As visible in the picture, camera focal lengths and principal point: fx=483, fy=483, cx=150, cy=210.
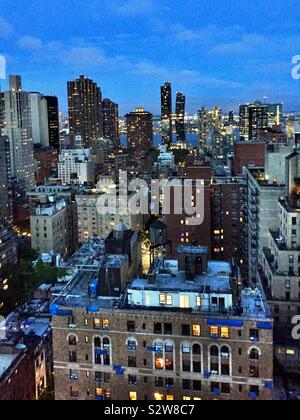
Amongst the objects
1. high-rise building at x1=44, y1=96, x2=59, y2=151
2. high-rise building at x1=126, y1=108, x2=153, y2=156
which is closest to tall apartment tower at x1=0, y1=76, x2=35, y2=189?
high-rise building at x1=44, y1=96, x2=59, y2=151

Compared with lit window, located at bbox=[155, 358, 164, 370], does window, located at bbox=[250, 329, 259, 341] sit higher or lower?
higher

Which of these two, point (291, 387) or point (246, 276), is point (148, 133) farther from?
point (291, 387)

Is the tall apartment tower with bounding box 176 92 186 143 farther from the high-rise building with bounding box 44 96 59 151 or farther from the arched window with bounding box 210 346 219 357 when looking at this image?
the arched window with bounding box 210 346 219 357

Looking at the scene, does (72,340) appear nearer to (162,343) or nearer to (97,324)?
(97,324)

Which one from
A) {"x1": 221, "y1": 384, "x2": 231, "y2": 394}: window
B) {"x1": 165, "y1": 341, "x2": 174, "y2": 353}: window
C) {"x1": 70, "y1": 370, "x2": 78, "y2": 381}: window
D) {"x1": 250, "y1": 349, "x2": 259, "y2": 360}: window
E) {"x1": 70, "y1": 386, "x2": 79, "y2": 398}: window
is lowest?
{"x1": 70, "y1": 386, "x2": 79, "y2": 398}: window

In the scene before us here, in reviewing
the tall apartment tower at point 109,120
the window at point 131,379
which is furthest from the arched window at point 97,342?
the tall apartment tower at point 109,120
